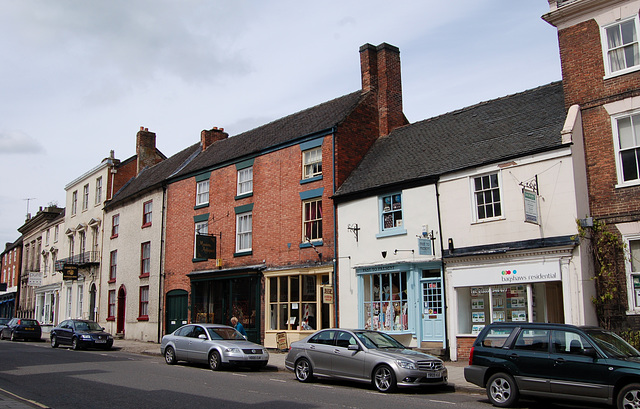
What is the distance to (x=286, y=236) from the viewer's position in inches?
910

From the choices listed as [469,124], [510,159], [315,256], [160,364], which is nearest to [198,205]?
[315,256]

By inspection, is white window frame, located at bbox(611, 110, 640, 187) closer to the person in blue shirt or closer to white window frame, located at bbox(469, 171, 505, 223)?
white window frame, located at bbox(469, 171, 505, 223)

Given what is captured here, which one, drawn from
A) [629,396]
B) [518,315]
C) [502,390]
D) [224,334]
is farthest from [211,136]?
[629,396]

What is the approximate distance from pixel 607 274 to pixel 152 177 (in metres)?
27.6

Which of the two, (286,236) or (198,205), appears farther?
(198,205)

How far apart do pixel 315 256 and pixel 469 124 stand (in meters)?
7.51

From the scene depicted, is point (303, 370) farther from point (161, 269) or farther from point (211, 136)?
point (211, 136)

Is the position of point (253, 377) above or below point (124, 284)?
below

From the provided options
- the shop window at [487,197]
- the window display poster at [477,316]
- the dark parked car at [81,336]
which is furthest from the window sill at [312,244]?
the dark parked car at [81,336]

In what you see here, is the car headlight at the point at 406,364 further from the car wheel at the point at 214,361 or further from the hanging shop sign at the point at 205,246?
the hanging shop sign at the point at 205,246

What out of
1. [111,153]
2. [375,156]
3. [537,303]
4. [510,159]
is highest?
[111,153]

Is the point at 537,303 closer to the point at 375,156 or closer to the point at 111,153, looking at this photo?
the point at 375,156

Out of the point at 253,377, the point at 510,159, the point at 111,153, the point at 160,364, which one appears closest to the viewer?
the point at 253,377

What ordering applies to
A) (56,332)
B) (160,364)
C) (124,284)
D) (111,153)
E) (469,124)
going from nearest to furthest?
(160,364) → (469,124) → (56,332) → (124,284) → (111,153)
